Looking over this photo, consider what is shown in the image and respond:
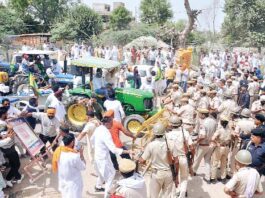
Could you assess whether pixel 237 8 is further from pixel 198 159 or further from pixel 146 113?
pixel 198 159

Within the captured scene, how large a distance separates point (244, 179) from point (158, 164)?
63.4 inches

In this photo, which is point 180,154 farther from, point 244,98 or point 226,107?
point 244,98

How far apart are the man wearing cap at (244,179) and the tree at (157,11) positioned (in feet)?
172

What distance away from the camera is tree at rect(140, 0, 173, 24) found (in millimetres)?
55375

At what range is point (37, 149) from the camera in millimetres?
7723

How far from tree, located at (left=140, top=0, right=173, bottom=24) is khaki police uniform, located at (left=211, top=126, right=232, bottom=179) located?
1959 inches

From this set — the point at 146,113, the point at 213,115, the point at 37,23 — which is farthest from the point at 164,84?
the point at 37,23

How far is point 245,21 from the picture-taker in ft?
128

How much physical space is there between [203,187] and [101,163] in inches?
98.0

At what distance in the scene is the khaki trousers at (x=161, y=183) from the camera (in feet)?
19.4

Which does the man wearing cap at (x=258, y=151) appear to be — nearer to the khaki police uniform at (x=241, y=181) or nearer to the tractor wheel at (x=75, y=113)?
the khaki police uniform at (x=241, y=181)

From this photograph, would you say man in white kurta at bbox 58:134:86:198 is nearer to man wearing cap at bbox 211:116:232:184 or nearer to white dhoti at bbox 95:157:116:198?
white dhoti at bbox 95:157:116:198

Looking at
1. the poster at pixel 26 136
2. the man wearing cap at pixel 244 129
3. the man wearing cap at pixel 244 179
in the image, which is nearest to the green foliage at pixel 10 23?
the poster at pixel 26 136

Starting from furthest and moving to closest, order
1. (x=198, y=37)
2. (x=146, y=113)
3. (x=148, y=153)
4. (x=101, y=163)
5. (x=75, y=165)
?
(x=198, y=37)
(x=146, y=113)
(x=101, y=163)
(x=148, y=153)
(x=75, y=165)
